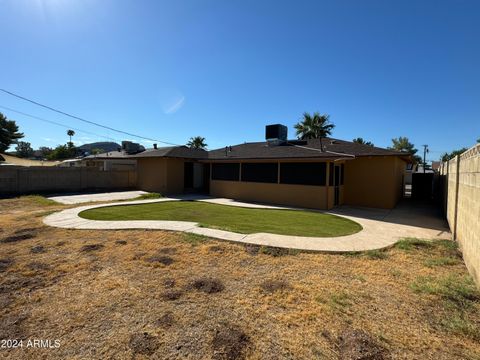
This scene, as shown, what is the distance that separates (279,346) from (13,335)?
9.93 ft

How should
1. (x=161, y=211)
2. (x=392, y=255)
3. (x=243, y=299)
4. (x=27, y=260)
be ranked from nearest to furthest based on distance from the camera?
(x=243, y=299), (x=27, y=260), (x=392, y=255), (x=161, y=211)

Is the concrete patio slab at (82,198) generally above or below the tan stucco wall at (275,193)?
below

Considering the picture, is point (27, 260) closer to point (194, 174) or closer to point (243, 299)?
point (243, 299)

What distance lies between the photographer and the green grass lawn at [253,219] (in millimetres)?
7742

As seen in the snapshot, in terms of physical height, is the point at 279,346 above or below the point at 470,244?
below

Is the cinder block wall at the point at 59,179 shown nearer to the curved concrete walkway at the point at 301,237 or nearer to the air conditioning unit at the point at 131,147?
the air conditioning unit at the point at 131,147

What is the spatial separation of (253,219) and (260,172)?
18.3 ft

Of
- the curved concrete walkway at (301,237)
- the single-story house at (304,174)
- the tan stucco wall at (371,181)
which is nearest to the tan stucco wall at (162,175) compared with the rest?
the single-story house at (304,174)

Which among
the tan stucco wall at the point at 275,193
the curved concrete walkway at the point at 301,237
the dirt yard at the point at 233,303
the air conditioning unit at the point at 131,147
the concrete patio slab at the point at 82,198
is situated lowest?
the dirt yard at the point at 233,303

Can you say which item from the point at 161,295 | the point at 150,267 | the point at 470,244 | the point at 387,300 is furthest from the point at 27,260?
the point at 470,244

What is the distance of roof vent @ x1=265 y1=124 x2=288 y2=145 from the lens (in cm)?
1727

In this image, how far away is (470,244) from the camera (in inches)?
185

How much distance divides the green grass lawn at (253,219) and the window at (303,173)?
2.06m

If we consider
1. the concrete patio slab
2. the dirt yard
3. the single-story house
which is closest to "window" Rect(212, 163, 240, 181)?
the single-story house
